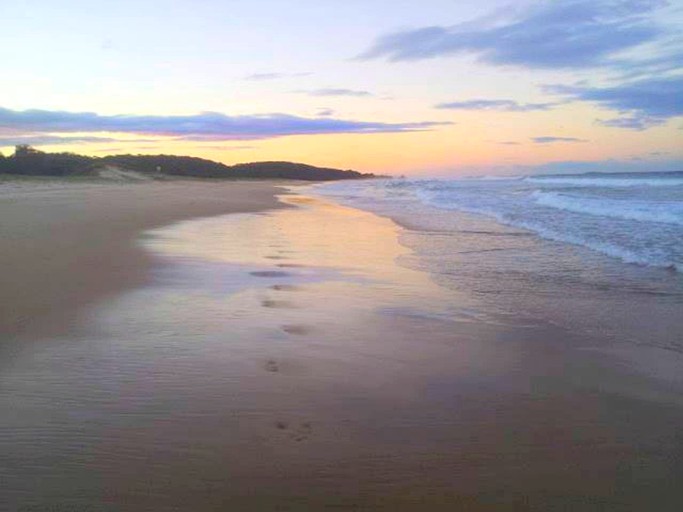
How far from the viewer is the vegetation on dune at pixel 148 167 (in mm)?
68062

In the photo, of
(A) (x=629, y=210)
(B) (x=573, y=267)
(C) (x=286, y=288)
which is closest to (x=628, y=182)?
(A) (x=629, y=210)

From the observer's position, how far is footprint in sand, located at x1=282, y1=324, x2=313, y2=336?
22.2 ft

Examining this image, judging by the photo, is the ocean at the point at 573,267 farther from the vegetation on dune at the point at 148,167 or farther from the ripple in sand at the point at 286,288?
the vegetation on dune at the point at 148,167

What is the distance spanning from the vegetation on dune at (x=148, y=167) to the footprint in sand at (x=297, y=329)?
62565 mm

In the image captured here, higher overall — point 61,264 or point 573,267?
point 573,267

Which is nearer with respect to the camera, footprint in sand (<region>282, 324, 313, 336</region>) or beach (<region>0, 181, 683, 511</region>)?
beach (<region>0, 181, 683, 511</region>)

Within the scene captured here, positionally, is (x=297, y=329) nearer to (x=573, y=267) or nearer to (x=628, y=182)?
(x=573, y=267)

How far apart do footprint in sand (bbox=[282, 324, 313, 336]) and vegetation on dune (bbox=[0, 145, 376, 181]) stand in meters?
62.6

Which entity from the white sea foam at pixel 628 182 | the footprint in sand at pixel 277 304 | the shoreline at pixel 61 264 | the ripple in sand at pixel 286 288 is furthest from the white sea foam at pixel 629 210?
the white sea foam at pixel 628 182

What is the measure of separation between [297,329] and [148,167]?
9885 cm

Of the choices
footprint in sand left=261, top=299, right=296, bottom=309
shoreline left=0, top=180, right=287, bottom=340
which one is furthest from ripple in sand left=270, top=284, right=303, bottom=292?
shoreline left=0, top=180, right=287, bottom=340

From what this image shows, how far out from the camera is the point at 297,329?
273 inches

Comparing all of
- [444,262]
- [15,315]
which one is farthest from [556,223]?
[15,315]

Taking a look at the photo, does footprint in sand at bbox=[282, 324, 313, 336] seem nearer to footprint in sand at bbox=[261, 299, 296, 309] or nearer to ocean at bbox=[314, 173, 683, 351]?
footprint in sand at bbox=[261, 299, 296, 309]
